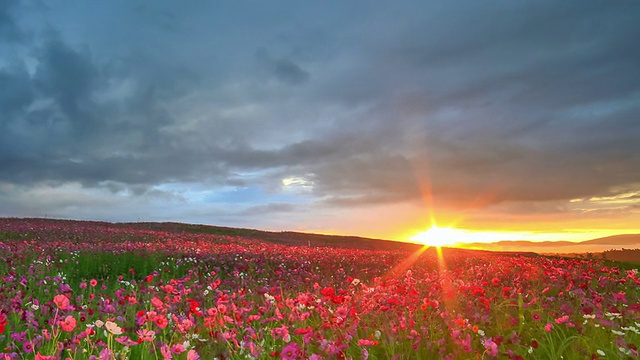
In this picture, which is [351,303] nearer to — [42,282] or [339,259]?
[42,282]

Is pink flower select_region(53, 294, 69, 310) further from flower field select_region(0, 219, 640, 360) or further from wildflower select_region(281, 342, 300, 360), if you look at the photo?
wildflower select_region(281, 342, 300, 360)

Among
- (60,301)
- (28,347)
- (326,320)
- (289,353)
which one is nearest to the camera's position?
(289,353)

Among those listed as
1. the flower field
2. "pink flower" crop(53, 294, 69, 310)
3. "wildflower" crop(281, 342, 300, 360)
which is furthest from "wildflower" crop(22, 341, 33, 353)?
"wildflower" crop(281, 342, 300, 360)

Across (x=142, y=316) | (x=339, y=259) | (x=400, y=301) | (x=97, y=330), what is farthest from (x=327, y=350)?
(x=339, y=259)

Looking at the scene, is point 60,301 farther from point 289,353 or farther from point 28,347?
point 289,353

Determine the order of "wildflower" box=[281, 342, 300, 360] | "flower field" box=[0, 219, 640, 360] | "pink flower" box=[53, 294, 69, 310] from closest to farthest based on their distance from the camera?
"wildflower" box=[281, 342, 300, 360] → "pink flower" box=[53, 294, 69, 310] → "flower field" box=[0, 219, 640, 360]

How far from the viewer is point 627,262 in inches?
866

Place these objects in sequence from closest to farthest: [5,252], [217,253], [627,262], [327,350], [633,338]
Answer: [327,350]
[633,338]
[5,252]
[217,253]
[627,262]

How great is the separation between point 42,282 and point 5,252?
186 inches

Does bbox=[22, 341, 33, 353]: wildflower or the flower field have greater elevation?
the flower field

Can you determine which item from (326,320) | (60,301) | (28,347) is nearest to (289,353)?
(326,320)

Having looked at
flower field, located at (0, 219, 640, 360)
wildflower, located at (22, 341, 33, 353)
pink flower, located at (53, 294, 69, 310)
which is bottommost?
wildflower, located at (22, 341, 33, 353)

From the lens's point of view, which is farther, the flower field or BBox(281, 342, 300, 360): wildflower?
the flower field

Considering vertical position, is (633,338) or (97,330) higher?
(633,338)
